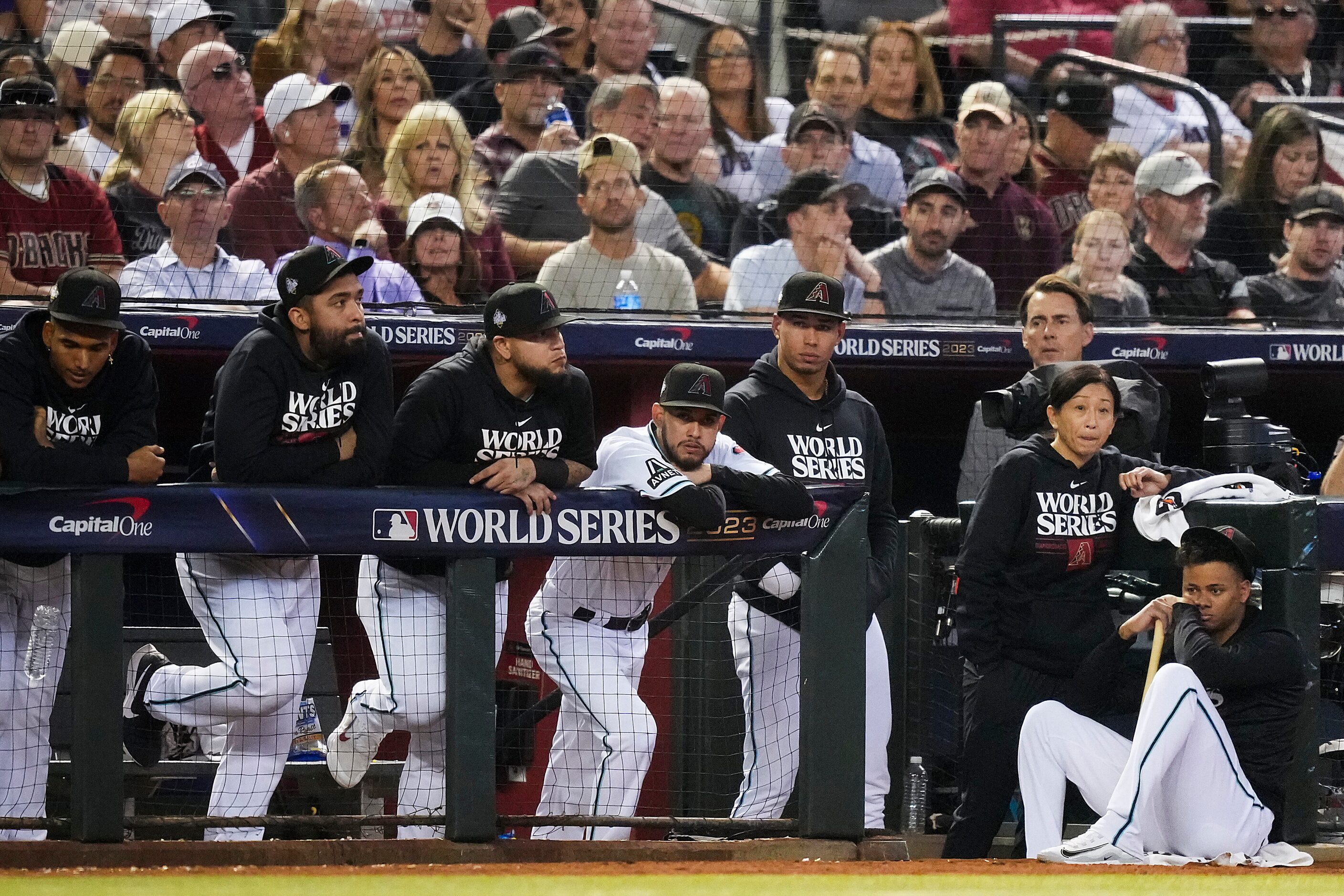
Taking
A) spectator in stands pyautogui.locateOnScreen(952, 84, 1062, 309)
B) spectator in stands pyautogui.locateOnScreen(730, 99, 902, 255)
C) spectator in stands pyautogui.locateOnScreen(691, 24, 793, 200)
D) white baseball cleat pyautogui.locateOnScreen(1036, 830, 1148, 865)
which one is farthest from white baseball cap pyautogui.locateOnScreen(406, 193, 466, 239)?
white baseball cleat pyautogui.locateOnScreen(1036, 830, 1148, 865)

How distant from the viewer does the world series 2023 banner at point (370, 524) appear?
3793 mm

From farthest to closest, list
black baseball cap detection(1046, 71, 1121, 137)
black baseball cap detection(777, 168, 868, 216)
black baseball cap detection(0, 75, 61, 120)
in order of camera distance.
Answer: black baseball cap detection(1046, 71, 1121, 137) → black baseball cap detection(777, 168, 868, 216) → black baseball cap detection(0, 75, 61, 120)

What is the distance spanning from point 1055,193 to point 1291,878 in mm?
4317

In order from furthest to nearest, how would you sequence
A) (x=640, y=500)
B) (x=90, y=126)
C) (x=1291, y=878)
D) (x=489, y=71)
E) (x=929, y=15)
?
(x=929, y=15)
(x=489, y=71)
(x=90, y=126)
(x=640, y=500)
(x=1291, y=878)

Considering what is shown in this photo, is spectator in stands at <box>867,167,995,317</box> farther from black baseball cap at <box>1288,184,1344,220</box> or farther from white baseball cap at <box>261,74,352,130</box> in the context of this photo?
white baseball cap at <box>261,74,352,130</box>

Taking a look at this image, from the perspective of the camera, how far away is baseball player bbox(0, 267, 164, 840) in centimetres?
395

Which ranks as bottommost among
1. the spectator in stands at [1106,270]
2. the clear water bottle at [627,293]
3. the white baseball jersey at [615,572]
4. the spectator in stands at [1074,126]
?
the white baseball jersey at [615,572]

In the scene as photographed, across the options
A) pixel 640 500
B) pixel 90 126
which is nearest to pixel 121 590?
pixel 640 500

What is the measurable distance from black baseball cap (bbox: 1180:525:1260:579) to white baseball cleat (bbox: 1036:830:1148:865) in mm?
744

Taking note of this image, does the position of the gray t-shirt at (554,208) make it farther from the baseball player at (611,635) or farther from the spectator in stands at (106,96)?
the baseball player at (611,635)

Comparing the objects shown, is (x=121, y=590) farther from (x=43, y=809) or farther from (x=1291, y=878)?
(x=1291, y=878)

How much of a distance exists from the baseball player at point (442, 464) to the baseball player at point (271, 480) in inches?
5.6

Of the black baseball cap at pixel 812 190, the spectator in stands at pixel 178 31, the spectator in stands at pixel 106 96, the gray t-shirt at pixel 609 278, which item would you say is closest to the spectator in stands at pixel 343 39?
the spectator in stands at pixel 178 31

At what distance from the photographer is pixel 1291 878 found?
3.79 meters
